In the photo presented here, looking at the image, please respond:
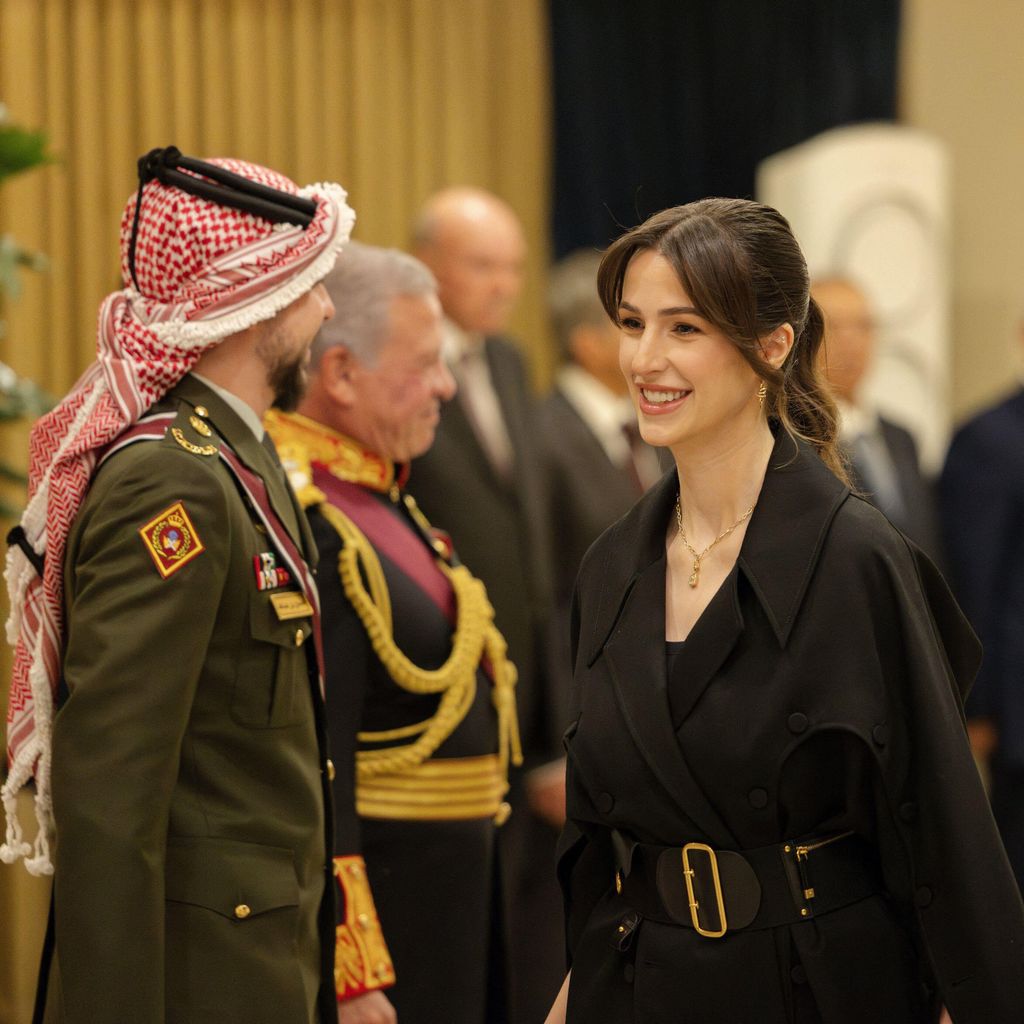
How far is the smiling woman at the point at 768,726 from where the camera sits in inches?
65.9

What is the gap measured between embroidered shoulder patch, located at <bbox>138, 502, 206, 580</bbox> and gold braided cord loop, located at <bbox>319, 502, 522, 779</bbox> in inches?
19.0

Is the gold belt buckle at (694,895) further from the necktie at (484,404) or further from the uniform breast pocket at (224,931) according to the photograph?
the necktie at (484,404)

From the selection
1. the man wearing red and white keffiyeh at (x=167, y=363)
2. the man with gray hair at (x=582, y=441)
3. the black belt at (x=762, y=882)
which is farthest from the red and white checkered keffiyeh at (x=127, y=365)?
the man with gray hair at (x=582, y=441)

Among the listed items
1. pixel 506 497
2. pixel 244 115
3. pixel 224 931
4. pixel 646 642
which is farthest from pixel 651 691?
pixel 244 115

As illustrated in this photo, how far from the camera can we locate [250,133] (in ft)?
14.7

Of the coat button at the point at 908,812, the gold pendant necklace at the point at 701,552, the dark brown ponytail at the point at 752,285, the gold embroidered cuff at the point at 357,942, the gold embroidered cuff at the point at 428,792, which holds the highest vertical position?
the dark brown ponytail at the point at 752,285

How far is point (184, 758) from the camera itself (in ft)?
5.96

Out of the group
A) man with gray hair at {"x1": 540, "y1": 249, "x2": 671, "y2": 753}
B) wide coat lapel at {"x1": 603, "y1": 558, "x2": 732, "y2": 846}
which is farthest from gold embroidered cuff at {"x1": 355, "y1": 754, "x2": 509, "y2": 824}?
man with gray hair at {"x1": 540, "y1": 249, "x2": 671, "y2": 753}

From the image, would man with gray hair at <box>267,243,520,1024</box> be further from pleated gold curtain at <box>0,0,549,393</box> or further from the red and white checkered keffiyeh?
pleated gold curtain at <box>0,0,549,393</box>

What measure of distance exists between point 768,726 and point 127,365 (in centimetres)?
86

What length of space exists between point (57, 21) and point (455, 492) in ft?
6.05

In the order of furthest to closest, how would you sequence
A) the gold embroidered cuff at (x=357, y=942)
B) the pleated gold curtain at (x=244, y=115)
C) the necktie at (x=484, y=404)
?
1. the pleated gold curtain at (x=244, y=115)
2. the necktie at (x=484, y=404)
3. the gold embroidered cuff at (x=357, y=942)

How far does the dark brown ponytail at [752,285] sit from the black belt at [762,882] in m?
0.44

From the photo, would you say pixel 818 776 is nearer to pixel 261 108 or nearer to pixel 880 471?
pixel 880 471
